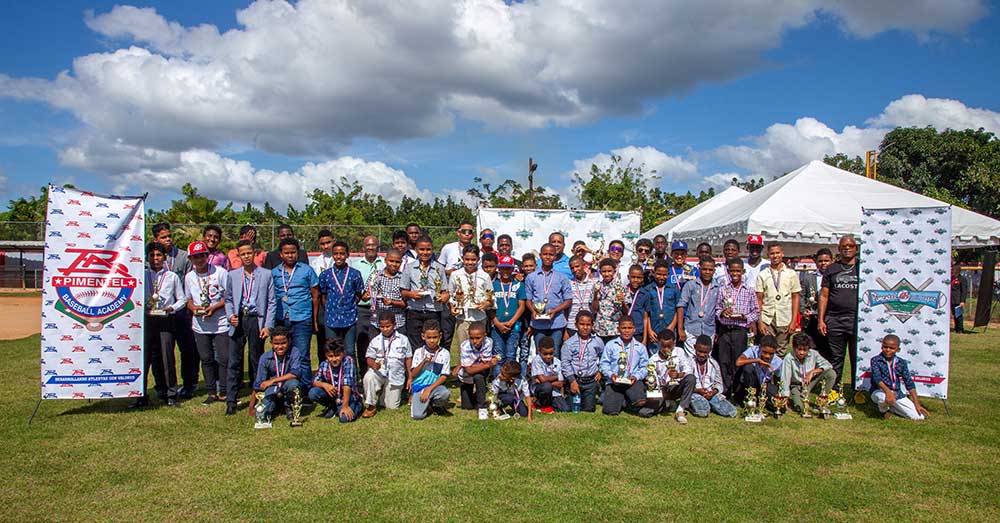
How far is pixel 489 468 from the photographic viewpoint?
4.89m

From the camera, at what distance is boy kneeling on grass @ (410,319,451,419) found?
6.50 m

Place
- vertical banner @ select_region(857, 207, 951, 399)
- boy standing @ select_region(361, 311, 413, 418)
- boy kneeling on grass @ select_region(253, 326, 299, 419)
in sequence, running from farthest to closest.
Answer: vertical banner @ select_region(857, 207, 951, 399), boy standing @ select_region(361, 311, 413, 418), boy kneeling on grass @ select_region(253, 326, 299, 419)

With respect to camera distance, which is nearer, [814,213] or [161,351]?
[161,351]

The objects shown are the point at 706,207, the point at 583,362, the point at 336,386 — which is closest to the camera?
the point at 336,386

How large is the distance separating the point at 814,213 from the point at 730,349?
848 cm

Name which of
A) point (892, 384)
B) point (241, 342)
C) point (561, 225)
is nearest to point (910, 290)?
point (892, 384)

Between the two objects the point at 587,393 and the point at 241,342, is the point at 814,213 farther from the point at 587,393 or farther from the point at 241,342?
the point at 241,342

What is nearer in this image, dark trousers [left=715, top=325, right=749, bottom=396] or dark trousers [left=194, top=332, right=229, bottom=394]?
dark trousers [left=194, top=332, right=229, bottom=394]

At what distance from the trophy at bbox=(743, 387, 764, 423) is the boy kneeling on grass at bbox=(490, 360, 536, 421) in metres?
2.36

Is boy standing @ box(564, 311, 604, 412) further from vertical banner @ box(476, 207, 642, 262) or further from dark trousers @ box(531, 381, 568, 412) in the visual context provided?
vertical banner @ box(476, 207, 642, 262)

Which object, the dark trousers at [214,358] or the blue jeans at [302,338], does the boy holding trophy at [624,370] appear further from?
the dark trousers at [214,358]

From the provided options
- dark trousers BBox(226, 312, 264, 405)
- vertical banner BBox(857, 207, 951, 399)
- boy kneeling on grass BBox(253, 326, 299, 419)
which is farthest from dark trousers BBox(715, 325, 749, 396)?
dark trousers BBox(226, 312, 264, 405)

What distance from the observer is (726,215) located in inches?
639

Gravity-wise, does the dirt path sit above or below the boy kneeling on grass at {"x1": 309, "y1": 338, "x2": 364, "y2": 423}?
below
